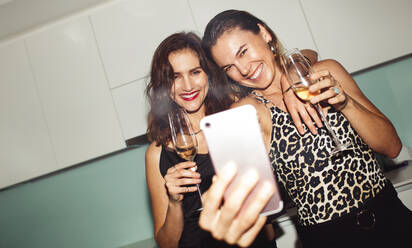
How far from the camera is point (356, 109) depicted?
82 centimetres

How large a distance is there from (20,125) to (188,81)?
1690 millimetres

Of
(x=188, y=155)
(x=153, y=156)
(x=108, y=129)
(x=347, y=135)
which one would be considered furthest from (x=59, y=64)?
(x=347, y=135)

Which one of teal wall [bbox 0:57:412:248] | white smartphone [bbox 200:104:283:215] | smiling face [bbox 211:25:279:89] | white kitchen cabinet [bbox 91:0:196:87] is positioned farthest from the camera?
teal wall [bbox 0:57:412:248]

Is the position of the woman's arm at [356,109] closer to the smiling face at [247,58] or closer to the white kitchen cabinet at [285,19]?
the smiling face at [247,58]

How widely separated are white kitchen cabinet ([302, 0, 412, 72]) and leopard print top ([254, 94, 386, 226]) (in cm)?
106

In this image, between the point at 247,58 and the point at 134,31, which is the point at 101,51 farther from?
the point at 247,58

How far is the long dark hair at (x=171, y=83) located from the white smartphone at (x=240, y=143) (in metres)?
0.60

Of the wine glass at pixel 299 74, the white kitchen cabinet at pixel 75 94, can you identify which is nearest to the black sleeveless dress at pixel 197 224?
the wine glass at pixel 299 74

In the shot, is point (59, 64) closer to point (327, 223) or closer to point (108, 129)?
point (108, 129)

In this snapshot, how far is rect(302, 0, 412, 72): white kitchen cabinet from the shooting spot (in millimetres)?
1738

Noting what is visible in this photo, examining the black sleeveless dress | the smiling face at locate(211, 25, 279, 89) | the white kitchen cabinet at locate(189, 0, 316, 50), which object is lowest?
the black sleeveless dress

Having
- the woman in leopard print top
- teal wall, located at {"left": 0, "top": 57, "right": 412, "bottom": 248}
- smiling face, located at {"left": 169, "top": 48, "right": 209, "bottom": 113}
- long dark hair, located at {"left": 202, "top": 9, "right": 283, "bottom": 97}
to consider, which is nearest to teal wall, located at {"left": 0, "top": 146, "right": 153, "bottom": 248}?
teal wall, located at {"left": 0, "top": 57, "right": 412, "bottom": 248}

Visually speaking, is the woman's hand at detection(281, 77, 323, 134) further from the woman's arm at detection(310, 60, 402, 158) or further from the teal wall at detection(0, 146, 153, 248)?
the teal wall at detection(0, 146, 153, 248)

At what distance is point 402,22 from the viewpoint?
174cm
